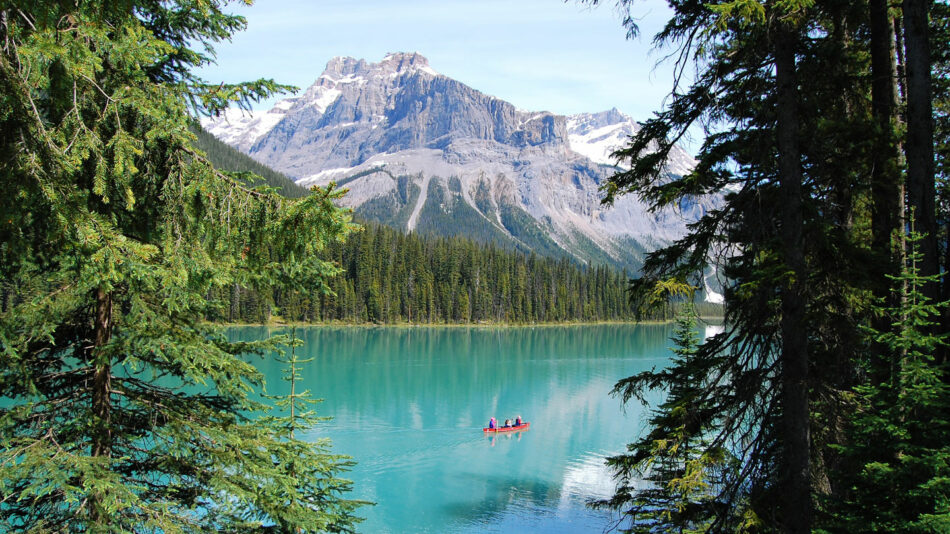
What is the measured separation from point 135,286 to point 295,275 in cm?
141

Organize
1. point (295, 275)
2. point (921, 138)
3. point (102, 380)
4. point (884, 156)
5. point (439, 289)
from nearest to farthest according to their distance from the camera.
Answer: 1. point (102, 380)
2. point (295, 275)
3. point (921, 138)
4. point (884, 156)
5. point (439, 289)

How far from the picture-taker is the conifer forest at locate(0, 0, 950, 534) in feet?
14.5

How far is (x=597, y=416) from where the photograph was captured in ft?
122

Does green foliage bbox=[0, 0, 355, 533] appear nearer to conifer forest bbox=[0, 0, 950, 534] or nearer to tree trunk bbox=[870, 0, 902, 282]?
conifer forest bbox=[0, 0, 950, 534]

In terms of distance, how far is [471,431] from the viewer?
110 ft

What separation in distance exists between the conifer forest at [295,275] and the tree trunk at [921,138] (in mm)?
29

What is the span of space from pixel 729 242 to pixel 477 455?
81.3ft

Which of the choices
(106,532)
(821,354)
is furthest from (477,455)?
(106,532)

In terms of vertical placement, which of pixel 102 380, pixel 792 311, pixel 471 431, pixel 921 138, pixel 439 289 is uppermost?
pixel 921 138

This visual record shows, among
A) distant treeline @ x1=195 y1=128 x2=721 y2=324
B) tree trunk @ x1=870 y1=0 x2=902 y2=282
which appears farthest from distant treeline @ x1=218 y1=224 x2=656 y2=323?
tree trunk @ x1=870 y1=0 x2=902 y2=282

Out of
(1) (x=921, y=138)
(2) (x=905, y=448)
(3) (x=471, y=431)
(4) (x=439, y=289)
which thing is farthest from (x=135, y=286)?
(4) (x=439, y=289)

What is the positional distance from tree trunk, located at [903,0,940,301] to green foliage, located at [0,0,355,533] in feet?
20.3

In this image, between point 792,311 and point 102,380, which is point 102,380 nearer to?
point 102,380

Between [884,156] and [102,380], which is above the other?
[884,156]
